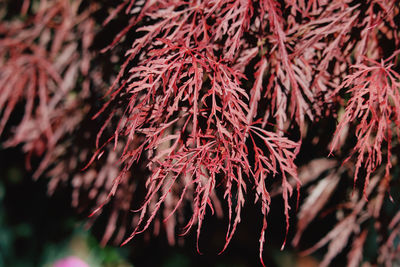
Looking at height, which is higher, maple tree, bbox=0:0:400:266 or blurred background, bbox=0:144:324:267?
maple tree, bbox=0:0:400:266

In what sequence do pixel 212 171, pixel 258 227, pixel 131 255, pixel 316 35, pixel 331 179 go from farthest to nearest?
pixel 131 255 → pixel 258 227 → pixel 331 179 → pixel 316 35 → pixel 212 171

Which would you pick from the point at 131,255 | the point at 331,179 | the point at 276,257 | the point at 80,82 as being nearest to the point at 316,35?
the point at 331,179

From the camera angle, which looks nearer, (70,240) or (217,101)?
(217,101)

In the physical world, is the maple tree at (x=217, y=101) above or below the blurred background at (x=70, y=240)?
above

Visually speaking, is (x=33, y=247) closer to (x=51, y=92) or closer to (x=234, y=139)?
(x=51, y=92)

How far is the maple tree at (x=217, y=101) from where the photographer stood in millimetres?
570

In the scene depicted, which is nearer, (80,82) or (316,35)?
(316,35)

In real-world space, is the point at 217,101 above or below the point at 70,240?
above

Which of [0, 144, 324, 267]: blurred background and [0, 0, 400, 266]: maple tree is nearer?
[0, 0, 400, 266]: maple tree

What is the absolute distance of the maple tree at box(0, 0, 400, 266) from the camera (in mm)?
570

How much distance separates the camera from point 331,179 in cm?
104

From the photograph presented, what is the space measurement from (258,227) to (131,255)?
66 centimetres

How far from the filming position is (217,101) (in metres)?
0.69

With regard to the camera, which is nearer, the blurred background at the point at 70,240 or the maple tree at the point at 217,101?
the maple tree at the point at 217,101
